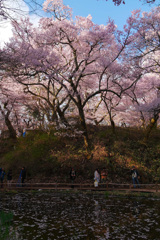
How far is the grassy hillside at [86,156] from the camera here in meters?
23.4

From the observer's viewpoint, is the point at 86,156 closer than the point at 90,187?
No

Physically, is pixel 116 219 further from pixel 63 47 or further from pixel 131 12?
pixel 63 47

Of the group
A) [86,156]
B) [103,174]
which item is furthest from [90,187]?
[86,156]

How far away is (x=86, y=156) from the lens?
24875 millimetres

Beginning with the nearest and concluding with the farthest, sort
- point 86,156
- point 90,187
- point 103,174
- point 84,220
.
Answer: point 84,220
point 90,187
point 103,174
point 86,156

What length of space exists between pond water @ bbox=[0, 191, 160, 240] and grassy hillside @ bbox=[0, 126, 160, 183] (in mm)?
8190

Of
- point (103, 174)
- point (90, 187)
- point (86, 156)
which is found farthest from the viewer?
point (86, 156)

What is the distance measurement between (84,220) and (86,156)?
14.0 metres

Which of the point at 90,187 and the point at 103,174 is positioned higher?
the point at 103,174

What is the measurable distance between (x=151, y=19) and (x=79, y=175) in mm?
15104

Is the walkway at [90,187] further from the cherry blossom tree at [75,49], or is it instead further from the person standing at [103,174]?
the cherry blossom tree at [75,49]

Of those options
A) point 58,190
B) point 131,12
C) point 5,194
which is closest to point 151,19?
point 131,12

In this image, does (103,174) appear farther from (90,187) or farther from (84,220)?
(84,220)

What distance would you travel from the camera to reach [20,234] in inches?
351
